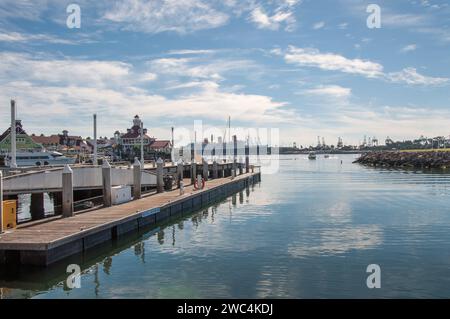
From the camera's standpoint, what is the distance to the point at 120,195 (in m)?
31.2

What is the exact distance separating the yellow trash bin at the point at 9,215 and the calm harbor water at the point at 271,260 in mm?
3835

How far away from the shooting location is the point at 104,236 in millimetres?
23469

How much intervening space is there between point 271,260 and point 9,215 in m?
11.9

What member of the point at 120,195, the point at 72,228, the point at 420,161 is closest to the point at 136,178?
the point at 120,195

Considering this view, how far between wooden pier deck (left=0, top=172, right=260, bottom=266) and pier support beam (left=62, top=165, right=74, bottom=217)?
0.57m

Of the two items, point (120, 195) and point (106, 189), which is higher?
point (106, 189)

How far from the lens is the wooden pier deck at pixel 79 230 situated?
18.5 metres

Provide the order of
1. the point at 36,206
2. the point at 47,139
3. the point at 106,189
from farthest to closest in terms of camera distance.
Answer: the point at 47,139 < the point at 36,206 < the point at 106,189

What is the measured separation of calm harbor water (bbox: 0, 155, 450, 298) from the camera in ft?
55.0
